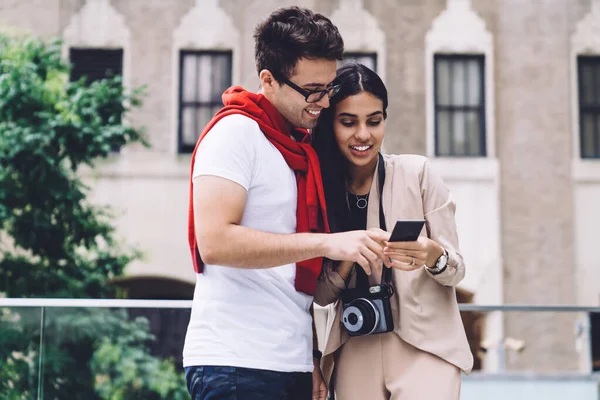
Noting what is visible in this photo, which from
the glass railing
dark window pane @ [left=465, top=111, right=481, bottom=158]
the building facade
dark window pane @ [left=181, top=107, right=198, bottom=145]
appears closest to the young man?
the glass railing

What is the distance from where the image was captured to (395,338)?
245 centimetres

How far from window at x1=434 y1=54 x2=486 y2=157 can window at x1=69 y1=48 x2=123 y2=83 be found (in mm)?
4634

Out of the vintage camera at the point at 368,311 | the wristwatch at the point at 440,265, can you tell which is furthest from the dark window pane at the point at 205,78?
the wristwatch at the point at 440,265

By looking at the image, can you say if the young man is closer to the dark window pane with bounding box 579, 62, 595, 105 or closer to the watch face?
the watch face

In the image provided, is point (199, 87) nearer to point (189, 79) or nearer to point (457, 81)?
point (189, 79)

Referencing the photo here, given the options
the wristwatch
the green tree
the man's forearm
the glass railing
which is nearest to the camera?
the man's forearm

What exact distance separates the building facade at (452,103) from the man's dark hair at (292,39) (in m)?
9.48

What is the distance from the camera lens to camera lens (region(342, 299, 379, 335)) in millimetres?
2373

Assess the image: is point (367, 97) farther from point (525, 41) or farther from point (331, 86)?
point (525, 41)

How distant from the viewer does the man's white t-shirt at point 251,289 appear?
2109mm

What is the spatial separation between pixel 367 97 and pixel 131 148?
951 centimetres

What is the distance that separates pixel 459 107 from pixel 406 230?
10.5 m

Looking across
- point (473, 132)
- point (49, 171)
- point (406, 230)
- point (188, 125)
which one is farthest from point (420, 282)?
point (473, 132)

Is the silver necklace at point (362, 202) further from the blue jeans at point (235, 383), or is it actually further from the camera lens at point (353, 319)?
the blue jeans at point (235, 383)
